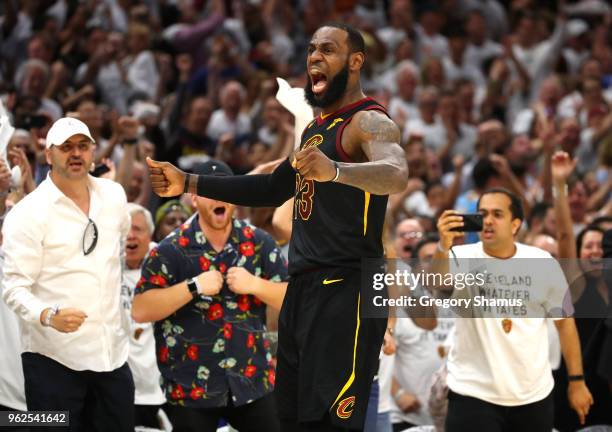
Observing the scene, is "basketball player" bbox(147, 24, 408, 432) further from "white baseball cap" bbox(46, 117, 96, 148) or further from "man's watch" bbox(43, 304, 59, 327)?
"white baseball cap" bbox(46, 117, 96, 148)

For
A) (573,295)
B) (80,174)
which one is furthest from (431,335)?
(80,174)

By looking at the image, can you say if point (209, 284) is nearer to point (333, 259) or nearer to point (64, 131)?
point (64, 131)

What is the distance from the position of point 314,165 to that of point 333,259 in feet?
2.13

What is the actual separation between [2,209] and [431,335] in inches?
124

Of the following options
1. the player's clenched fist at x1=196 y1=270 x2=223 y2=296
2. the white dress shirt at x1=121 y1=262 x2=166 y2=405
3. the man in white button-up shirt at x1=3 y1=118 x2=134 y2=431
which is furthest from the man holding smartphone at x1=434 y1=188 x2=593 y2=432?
the white dress shirt at x1=121 y1=262 x2=166 y2=405

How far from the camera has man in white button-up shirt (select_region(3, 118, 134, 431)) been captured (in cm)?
556

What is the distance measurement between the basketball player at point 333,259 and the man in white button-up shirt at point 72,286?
134cm

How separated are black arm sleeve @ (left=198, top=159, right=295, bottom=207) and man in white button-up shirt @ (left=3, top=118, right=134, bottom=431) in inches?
40.7

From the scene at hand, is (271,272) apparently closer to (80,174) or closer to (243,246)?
(243,246)

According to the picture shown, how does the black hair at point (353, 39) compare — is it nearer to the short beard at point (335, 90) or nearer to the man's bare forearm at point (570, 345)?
the short beard at point (335, 90)

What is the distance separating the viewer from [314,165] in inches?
157

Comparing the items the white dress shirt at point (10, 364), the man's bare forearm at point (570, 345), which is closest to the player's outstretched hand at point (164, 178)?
the white dress shirt at point (10, 364)

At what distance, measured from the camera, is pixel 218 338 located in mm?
5980

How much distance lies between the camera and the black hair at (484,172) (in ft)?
32.1
